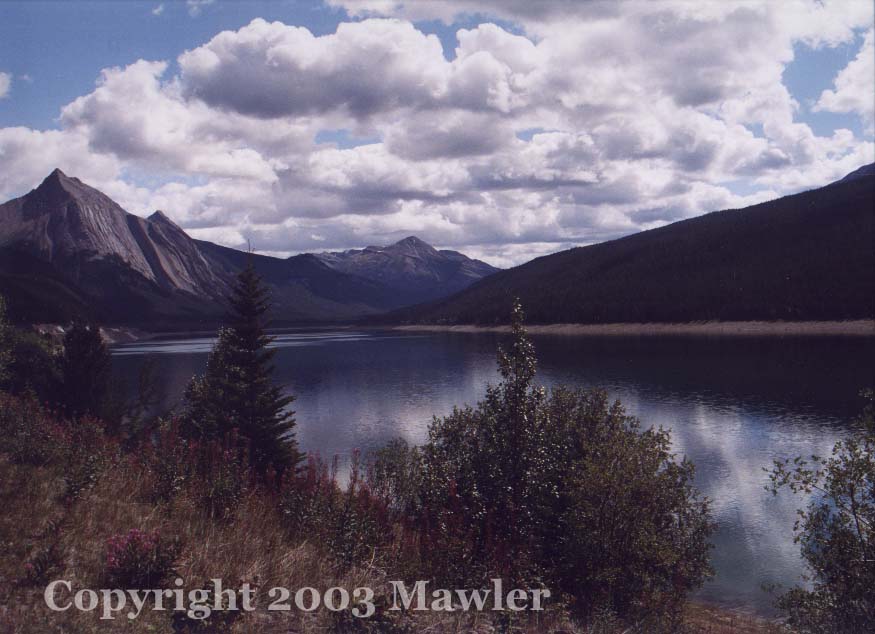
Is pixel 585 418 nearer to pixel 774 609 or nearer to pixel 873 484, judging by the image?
pixel 873 484

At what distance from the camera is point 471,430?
26469 mm

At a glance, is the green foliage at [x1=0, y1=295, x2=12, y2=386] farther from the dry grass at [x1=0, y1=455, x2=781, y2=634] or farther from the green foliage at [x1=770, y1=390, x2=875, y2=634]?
the green foliage at [x1=770, y1=390, x2=875, y2=634]

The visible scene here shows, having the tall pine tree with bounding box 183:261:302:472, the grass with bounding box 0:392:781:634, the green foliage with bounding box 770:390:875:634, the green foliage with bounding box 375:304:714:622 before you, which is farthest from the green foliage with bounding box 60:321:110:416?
the green foliage with bounding box 770:390:875:634

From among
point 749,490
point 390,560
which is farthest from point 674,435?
point 390,560

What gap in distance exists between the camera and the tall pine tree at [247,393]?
136 feet

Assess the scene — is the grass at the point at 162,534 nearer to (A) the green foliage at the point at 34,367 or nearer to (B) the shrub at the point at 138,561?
(B) the shrub at the point at 138,561

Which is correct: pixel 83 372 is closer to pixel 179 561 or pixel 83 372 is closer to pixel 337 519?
Result: pixel 337 519

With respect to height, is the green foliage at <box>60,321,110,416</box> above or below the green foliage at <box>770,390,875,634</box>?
above

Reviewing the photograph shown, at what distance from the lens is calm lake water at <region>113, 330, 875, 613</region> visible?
119ft

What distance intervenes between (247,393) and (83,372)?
522 inches

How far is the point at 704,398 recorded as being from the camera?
85.4 m

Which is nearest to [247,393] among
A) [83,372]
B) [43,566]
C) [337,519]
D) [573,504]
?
[83,372]

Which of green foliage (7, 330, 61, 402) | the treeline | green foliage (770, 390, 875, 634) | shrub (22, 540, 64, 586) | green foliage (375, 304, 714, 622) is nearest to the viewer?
shrub (22, 540, 64, 586)

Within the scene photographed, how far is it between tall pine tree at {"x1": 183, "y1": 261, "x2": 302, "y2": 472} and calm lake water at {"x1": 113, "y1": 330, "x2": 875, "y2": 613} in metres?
17.2
